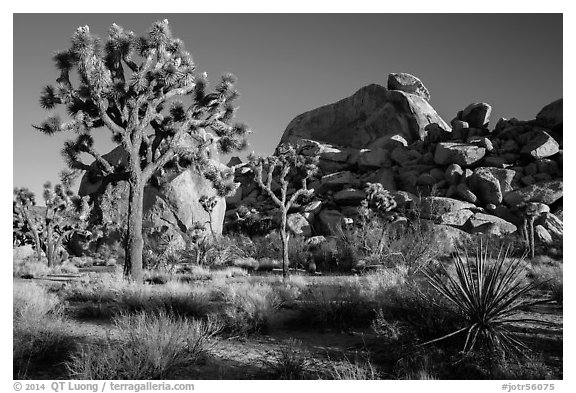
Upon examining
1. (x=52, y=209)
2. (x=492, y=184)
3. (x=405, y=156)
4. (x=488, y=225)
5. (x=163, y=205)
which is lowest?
(x=488, y=225)

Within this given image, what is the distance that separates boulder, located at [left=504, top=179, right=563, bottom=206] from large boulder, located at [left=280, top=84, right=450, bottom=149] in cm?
1698

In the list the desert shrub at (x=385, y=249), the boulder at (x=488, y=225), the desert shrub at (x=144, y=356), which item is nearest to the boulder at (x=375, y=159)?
the boulder at (x=488, y=225)

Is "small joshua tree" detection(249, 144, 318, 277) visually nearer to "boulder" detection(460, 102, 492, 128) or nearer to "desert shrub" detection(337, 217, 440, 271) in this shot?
"desert shrub" detection(337, 217, 440, 271)

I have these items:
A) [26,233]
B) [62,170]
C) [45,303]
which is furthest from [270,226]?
[45,303]

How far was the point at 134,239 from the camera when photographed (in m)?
10.6

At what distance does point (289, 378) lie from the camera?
15.4ft

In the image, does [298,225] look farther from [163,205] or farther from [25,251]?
[25,251]

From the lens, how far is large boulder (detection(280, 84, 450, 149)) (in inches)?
1900

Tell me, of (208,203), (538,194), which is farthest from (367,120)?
(208,203)

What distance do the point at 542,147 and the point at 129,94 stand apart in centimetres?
3484

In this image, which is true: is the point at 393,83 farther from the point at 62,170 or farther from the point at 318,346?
the point at 318,346

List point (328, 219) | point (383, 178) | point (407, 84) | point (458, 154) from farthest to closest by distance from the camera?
point (407, 84)
point (383, 178)
point (458, 154)
point (328, 219)

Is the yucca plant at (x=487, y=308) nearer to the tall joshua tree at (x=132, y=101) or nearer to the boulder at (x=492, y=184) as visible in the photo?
the tall joshua tree at (x=132, y=101)

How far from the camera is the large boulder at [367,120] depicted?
158 ft
